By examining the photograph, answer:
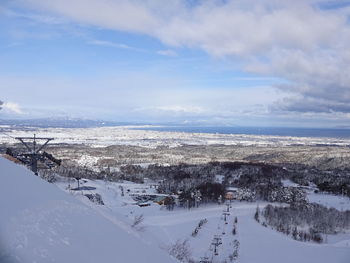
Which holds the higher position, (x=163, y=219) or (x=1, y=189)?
(x=1, y=189)

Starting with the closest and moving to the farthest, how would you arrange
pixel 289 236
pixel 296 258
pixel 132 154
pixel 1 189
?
pixel 1 189 → pixel 296 258 → pixel 289 236 → pixel 132 154

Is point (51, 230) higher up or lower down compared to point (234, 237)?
higher up

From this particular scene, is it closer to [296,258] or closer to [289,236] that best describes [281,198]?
[289,236]

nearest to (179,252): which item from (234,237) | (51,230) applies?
(51,230)

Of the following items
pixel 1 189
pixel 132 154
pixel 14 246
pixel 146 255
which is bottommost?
pixel 132 154

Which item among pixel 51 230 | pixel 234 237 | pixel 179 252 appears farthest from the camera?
pixel 234 237

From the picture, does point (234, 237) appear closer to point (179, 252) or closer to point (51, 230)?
point (179, 252)

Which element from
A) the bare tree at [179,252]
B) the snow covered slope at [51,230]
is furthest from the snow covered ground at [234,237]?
the snow covered slope at [51,230]

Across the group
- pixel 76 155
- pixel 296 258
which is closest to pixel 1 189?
pixel 296 258

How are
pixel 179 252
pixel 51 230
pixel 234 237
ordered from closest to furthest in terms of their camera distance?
pixel 51 230 → pixel 179 252 → pixel 234 237
